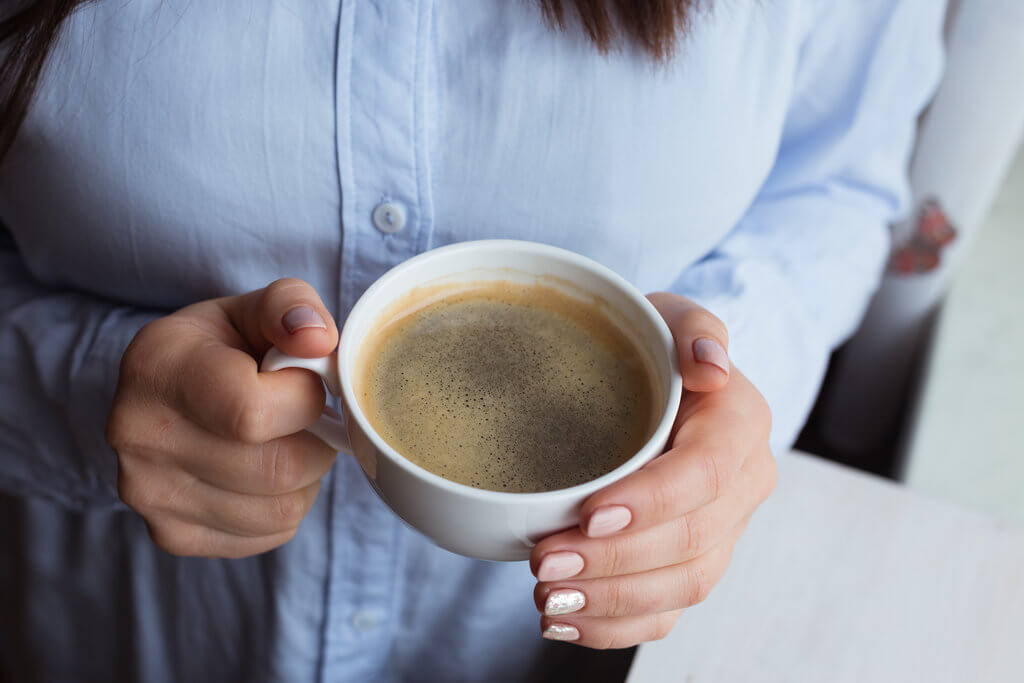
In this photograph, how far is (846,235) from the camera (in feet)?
2.61

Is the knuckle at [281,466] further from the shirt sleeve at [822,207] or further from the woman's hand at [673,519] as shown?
the shirt sleeve at [822,207]

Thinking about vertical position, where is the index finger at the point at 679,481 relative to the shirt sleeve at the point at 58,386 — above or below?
above

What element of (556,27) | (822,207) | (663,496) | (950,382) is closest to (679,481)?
(663,496)

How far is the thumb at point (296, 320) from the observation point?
0.43 metres

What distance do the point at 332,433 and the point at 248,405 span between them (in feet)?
0.19

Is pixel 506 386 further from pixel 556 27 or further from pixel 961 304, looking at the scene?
pixel 961 304

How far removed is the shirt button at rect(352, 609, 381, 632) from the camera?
74 cm

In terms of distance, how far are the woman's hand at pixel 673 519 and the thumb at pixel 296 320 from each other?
0.17 metres

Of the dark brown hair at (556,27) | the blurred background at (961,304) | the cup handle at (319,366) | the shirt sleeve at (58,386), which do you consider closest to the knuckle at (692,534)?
the cup handle at (319,366)

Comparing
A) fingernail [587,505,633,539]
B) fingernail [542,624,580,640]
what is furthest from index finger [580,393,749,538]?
fingernail [542,624,580,640]

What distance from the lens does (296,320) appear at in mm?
430

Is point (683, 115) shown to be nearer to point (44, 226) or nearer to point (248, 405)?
point (248, 405)

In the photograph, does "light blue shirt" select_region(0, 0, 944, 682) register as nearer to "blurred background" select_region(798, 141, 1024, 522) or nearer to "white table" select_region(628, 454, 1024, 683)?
"white table" select_region(628, 454, 1024, 683)

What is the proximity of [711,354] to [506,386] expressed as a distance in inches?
5.4
